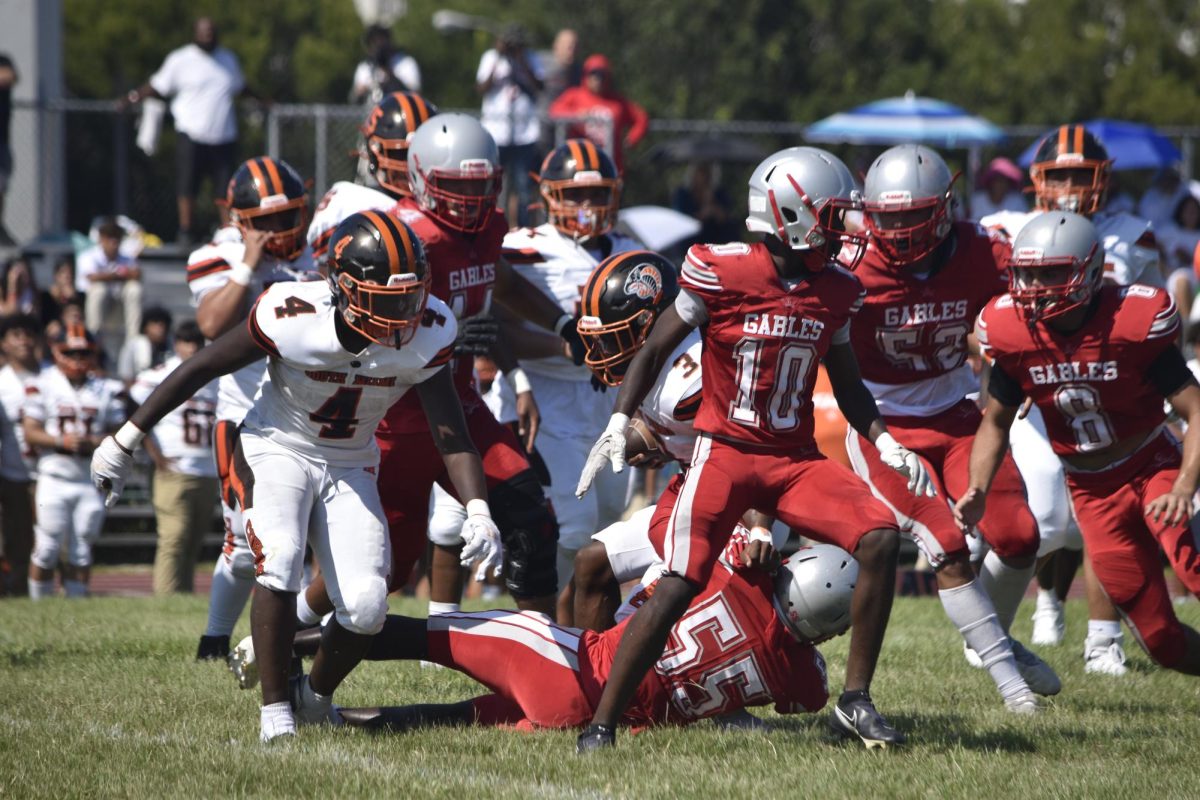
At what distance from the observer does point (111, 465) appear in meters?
5.23

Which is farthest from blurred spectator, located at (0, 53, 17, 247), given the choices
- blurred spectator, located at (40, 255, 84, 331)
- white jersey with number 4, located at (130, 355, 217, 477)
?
white jersey with number 4, located at (130, 355, 217, 477)

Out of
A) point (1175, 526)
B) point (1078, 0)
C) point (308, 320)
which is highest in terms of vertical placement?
point (1078, 0)

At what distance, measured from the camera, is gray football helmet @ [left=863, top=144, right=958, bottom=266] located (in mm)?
6156

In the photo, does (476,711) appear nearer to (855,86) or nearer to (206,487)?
(206,487)

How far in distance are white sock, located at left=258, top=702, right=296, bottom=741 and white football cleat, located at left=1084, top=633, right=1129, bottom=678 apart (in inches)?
144

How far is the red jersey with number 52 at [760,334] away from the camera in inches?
203

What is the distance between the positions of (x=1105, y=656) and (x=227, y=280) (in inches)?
164

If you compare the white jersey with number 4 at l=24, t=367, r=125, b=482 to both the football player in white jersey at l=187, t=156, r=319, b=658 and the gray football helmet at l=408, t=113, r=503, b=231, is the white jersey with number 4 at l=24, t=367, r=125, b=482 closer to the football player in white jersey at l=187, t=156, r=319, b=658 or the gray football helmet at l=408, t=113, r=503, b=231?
the football player in white jersey at l=187, t=156, r=319, b=658

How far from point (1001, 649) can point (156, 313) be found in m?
9.01

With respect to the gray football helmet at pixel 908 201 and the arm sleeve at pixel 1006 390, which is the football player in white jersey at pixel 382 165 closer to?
the gray football helmet at pixel 908 201

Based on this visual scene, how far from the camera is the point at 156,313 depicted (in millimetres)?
12969

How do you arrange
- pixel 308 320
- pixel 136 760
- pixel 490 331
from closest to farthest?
pixel 136 760
pixel 308 320
pixel 490 331

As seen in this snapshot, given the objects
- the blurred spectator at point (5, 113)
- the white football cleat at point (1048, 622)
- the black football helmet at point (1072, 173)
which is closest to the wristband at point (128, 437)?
the black football helmet at point (1072, 173)

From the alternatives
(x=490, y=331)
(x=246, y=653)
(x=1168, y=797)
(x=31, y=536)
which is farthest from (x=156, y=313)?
(x=1168, y=797)
